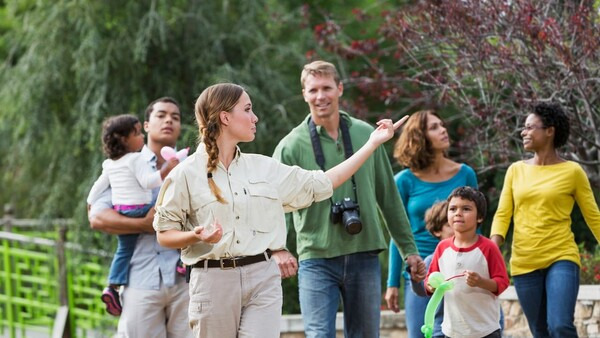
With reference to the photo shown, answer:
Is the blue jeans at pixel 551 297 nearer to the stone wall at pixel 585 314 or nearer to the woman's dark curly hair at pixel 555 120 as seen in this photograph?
the woman's dark curly hair at pixel 555 120

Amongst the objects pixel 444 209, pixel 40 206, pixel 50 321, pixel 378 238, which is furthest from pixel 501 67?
pixel 50 321

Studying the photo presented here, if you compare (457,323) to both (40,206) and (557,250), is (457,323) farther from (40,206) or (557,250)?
(40,206)

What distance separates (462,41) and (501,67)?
1.28 feet

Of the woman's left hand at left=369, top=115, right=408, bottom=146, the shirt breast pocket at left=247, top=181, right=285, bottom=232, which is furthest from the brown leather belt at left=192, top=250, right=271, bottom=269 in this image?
the woman's left hand at left=369, top=115, right=408, bottom=146

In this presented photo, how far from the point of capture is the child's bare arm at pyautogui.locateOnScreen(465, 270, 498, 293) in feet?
19.9

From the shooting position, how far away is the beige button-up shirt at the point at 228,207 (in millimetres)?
5066

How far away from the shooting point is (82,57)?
1183cm

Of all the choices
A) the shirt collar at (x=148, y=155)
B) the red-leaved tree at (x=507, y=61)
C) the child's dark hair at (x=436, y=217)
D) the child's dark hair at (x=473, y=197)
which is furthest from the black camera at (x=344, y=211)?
the red-leaved tree at (x=507, y=61)

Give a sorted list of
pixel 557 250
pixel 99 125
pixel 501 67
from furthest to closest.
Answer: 1. pixel 99 125
2. pixel 501 67
3. pixel 557 250

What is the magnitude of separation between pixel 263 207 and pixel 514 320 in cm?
464

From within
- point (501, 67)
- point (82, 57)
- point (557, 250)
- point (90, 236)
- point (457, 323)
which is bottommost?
point (457, 323)

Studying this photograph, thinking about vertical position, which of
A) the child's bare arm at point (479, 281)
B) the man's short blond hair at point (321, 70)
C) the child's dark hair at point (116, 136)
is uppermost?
the man's short blond hair at point (321, 70)

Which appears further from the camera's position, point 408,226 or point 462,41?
point 462,41

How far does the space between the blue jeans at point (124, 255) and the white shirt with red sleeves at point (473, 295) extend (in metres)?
1.89
